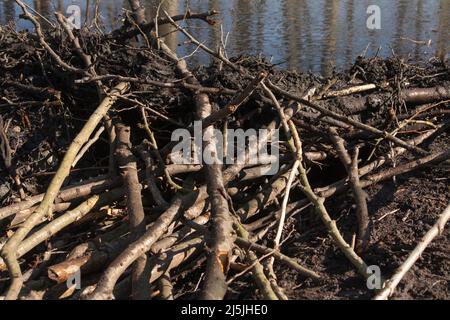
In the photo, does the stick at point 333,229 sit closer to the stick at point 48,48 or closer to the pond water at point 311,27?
the stick at point 48,48

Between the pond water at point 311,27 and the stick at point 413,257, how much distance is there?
130 inches

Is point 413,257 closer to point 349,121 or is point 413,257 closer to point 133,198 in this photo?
point 349,121

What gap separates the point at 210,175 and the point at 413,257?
3.86 feet

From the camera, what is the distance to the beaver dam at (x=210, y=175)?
3209 millimetres

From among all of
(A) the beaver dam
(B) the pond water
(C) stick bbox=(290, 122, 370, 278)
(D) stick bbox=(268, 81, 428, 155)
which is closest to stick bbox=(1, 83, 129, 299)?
(A) the beaver dam

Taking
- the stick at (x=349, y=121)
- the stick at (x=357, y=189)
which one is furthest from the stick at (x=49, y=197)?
the stick at (x=357, y=189)

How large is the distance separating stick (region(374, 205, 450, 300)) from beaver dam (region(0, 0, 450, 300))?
1cm

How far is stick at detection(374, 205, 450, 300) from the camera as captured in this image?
2957 millimetres

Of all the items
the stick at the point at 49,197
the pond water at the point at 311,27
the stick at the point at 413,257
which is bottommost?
the stick at the point at 413,257

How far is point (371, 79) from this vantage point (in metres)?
4.66

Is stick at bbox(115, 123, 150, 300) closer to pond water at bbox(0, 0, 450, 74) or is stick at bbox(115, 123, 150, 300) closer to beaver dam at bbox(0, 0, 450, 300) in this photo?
beaver dam at bbox(0, 0, 450, 300)

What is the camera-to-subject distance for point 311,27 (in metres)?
Answer: 9.17

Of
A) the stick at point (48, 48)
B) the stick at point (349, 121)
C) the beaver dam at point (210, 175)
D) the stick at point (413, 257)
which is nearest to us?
the stick at point (413, 257)
